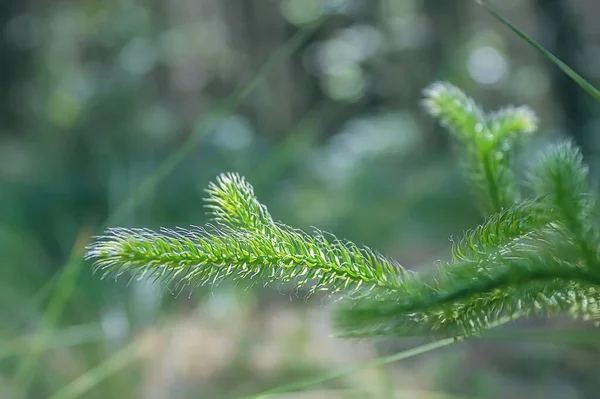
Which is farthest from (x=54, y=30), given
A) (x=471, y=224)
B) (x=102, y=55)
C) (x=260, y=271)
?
(x=260, y=271)

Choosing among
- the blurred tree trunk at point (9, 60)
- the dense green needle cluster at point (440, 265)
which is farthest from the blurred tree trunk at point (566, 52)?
the blurred tree trunk at point (9, 60)

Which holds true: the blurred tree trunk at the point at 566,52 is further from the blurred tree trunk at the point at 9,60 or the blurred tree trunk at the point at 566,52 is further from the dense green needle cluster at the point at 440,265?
the blurred tree trunk at the point at 9,60

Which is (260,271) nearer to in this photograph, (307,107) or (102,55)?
(102,55)

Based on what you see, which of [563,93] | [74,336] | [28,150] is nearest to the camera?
[74,336]

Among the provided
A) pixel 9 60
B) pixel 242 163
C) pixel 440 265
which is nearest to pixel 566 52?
pixel 242 163

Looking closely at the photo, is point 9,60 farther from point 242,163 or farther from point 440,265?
point 440,265
